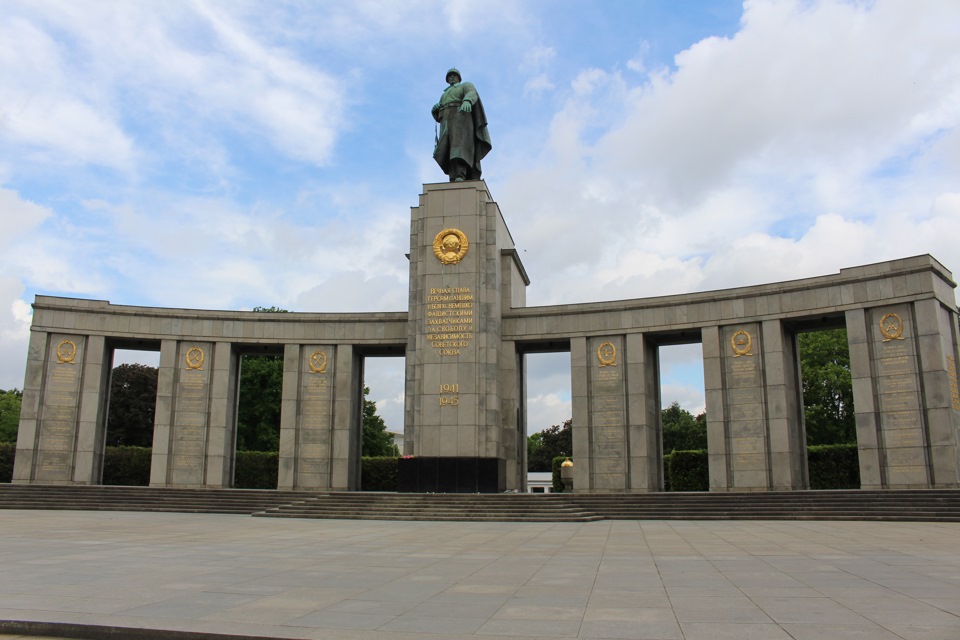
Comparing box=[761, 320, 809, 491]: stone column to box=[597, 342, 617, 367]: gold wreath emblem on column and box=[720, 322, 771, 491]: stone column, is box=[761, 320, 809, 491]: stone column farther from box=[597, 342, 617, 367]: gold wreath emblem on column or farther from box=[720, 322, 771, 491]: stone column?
box=[597, 342, 617, 367]: gold wreath emblem on column

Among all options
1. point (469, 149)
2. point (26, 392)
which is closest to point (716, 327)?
point (469, 149)

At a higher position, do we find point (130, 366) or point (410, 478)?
point (130, 366)

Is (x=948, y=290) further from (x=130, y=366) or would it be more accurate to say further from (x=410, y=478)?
(x=130, y=366)

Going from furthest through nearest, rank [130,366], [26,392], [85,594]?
[130,366], [26,392], [85,594]

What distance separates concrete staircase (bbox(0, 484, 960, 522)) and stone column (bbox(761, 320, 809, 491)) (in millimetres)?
3463

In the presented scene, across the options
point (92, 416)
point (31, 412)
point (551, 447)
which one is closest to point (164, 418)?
point (92, 416)

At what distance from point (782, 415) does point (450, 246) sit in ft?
48.2

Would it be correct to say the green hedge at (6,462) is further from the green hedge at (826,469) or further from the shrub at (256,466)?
the green hedge at (826,469)

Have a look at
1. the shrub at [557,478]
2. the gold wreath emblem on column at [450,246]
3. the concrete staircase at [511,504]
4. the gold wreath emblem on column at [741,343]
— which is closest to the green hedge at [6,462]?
the concrete staircase at [511,504]

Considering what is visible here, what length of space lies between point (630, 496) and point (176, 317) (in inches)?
832

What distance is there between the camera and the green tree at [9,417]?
6317cm

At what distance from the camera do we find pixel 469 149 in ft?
112

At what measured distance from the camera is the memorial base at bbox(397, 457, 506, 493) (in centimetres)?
3056

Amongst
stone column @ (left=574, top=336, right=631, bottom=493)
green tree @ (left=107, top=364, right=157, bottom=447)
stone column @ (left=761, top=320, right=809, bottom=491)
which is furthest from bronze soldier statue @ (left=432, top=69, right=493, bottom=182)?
green tree @ (left=107, top=364, right=157, bottom=447)
